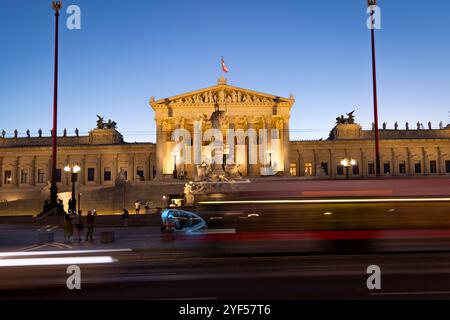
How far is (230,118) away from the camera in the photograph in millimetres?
68125

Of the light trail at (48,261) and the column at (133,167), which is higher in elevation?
the column at (133,167)

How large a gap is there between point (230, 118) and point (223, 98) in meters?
3.07

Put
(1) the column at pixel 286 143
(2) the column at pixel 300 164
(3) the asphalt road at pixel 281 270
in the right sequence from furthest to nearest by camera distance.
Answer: (2) the column at pixel 300 164 → (1) the column at pixel 286 143 → (3) the asphalt road at pixel 281 270

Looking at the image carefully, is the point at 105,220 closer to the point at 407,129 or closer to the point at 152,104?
the point at 152,104

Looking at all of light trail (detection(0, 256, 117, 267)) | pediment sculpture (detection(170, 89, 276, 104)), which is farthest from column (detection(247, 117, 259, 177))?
light trail (detection(0, 256, 117, 267))

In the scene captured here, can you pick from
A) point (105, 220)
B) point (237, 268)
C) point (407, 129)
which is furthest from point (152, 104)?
point (237, 268)

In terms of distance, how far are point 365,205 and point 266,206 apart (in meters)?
2.57

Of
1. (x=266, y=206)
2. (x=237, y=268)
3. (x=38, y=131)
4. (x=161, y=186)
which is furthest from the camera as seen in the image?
(x=38, y=131)

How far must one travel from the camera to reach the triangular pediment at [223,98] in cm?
6756

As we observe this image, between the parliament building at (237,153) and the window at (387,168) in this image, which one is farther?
the window at (387,168)

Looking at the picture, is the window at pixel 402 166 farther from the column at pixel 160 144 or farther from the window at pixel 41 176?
the window at pixel 41 176

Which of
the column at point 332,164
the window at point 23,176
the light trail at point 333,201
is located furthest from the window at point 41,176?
the light trail at point 333,201

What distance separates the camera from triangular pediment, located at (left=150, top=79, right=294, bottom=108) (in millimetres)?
67562

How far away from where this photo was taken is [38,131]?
8250 cm
